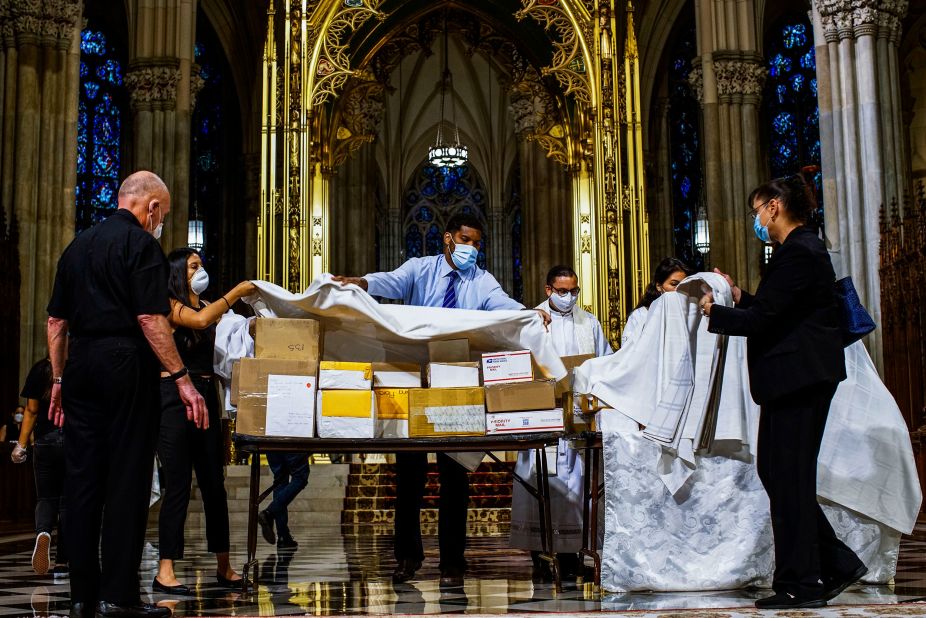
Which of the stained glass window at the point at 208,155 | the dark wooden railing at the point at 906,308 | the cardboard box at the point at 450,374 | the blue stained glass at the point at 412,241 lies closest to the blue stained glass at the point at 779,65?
the stained glass window at the point at 208,155

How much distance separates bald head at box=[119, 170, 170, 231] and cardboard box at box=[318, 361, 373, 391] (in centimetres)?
121

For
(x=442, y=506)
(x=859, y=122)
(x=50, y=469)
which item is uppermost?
(x=859, y=122)

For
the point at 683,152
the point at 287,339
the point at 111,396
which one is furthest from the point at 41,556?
the point at 683,152

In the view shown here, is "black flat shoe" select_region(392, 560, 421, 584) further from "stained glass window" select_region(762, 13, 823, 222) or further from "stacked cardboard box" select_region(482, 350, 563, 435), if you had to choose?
"stained glass window" select_region(762, 13, 823, 222)

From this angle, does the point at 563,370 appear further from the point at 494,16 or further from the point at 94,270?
the point at 494,16

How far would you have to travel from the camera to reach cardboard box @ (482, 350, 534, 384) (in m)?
5.40

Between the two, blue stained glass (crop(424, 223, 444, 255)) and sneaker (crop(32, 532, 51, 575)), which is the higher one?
blue stained glass (crop(424, 223, 444, 255))

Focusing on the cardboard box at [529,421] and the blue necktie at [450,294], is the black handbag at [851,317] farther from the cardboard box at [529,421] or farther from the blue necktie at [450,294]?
the blue necktie at [450,294]

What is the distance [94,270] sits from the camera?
4.06 metres

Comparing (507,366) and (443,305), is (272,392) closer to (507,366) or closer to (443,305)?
(507,366)

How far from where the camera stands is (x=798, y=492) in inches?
168

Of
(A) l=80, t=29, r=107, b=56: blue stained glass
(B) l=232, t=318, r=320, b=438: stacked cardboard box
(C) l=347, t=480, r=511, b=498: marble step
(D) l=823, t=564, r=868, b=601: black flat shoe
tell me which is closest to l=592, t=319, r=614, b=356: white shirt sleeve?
(B) l=232, t=318, r=320, b=438: stacked cardboard box

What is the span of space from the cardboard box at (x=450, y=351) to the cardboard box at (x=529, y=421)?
1.42ft

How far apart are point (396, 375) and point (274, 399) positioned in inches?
24.9
